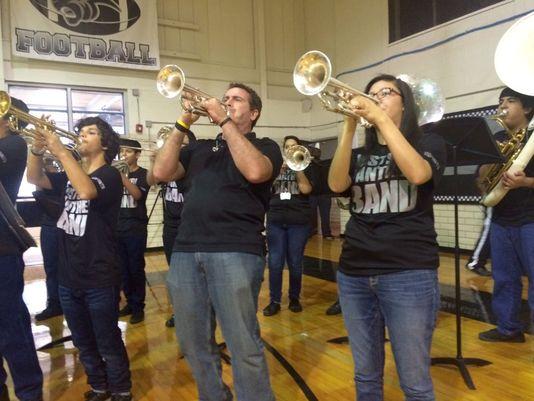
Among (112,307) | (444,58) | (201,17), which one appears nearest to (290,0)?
(201,17)

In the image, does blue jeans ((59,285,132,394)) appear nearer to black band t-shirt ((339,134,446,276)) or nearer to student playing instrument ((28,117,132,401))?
student playing instrument ((28,117,132,401))

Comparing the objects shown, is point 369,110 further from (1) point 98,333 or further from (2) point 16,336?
(2) point 16,336

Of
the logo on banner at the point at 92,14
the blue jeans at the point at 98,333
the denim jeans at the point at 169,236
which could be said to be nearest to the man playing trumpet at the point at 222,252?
the blue jeans at the point at 98,333

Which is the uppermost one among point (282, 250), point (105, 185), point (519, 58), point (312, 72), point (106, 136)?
point (519, 58)

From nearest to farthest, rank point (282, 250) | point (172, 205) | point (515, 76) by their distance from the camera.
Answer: point (515, 76)
point (172, 205)
point (282, 250)

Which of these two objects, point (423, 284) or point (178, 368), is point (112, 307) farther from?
point (423, 284)

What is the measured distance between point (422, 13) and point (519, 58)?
18.4 feet

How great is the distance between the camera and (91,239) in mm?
2678

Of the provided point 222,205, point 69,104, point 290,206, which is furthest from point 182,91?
point 69,104

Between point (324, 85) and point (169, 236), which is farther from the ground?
point (324, 85)

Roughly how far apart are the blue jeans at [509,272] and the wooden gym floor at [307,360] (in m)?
0.22

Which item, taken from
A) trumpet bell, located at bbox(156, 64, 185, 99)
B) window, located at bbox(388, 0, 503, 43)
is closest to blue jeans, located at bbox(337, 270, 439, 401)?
trumpet bell, located at bbox(156, 64, 185, 99)

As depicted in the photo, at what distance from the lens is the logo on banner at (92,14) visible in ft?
28.4

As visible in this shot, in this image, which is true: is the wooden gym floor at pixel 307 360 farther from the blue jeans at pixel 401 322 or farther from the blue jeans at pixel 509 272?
the blue jeans at pixel 401 322
